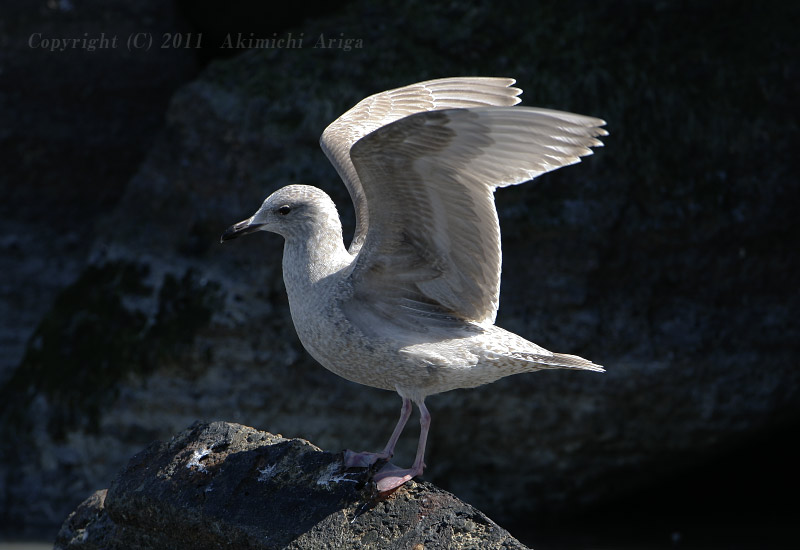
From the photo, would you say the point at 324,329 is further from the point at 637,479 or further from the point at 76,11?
the point at 76,11

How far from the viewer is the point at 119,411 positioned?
233 inches

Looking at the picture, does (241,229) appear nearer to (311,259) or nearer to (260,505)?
(311,259)

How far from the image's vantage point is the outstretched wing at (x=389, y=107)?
412 centimetres

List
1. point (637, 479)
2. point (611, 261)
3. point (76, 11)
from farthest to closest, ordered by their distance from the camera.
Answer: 1. point (76, 11)
2. point (637, 479)
3. point (611, 261)

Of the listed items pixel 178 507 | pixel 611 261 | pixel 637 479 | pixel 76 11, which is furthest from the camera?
pixel 76 11

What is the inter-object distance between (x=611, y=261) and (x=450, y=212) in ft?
8.09

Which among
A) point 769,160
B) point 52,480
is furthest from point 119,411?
point 769,160

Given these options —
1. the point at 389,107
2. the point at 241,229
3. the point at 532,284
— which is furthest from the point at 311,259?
the point at 532,284

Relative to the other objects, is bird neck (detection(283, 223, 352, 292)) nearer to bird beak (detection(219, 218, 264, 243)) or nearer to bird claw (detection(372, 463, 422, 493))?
bird beak (detection(219, 218, 264, 243))

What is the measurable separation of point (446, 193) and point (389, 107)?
1095 mm

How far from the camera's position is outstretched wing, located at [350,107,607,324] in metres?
3.26

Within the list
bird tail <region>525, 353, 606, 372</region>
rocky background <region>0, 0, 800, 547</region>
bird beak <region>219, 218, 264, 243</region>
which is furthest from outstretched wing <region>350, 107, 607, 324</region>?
rocky background <region>0, 0, 800, 547</region>

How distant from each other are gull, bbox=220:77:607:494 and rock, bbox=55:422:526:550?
11cm

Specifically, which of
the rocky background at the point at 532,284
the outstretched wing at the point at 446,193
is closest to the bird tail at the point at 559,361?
the outstretched wing at the point at 446,193
